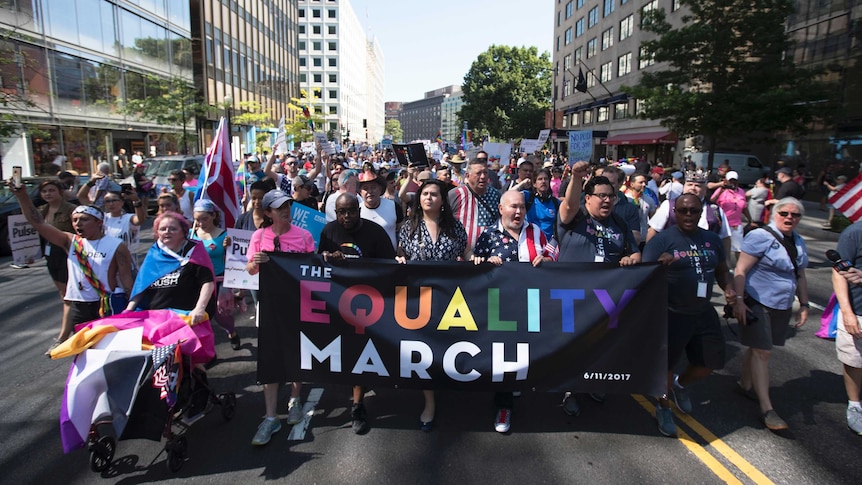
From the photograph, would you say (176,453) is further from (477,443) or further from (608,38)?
(608,38)

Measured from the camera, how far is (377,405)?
178 inches

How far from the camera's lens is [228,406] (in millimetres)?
4211

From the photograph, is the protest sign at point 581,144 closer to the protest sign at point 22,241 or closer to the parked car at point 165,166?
the protest sign at point 22,241

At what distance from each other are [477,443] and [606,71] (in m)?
51.7

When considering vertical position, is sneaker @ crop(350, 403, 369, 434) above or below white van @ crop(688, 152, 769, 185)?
below

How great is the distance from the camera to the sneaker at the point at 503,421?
4.02 metres

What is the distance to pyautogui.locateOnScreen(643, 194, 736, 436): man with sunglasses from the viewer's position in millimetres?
4008

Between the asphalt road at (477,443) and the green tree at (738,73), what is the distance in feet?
57.2

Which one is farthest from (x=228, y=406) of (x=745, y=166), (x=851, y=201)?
(x=745, y=166)

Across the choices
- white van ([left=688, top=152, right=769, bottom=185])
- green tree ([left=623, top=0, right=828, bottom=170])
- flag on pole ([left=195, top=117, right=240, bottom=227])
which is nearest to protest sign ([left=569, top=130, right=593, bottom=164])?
flag on pole ([left=195, top=117, right=240, bottom=227])

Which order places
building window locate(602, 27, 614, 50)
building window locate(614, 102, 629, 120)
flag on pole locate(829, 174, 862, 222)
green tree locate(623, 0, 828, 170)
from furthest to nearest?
building window locate(602, 27, 614, 50)
building window locate(614, 102, 629, 120)
green tree locate(623, 0, 828, 170)
flag on pole locate(829, 174, 862, 222)

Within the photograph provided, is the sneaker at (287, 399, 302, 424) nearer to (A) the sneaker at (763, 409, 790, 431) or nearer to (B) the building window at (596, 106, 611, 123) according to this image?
(A) the sneaker at (763, 409, 790, 431)

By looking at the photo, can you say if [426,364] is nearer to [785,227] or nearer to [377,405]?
[377,405]

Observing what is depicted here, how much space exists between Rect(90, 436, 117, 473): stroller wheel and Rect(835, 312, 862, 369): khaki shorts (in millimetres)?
5388
